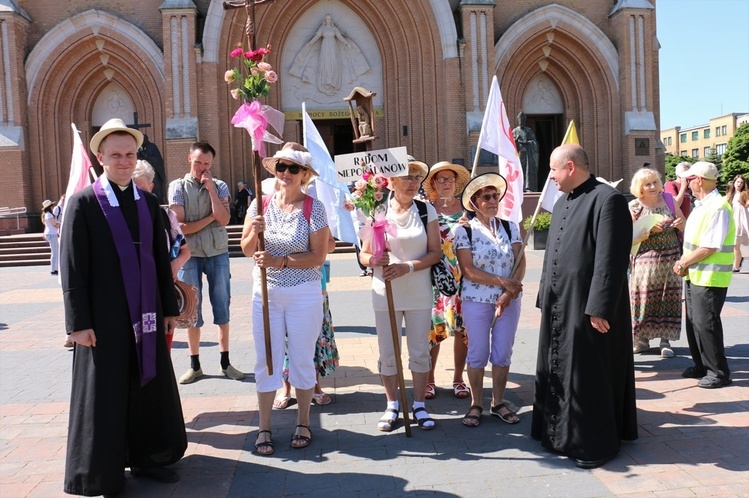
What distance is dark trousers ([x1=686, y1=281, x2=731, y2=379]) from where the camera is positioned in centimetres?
561

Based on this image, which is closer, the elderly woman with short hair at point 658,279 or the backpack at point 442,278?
the backpack at point 442,278

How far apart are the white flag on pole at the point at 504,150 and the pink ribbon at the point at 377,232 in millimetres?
1324

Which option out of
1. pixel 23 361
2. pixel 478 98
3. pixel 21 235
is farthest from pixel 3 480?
pixel 478 98

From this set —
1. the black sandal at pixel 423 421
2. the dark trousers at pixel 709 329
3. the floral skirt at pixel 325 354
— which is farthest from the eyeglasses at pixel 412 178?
the dark trousers at pixel 709 329

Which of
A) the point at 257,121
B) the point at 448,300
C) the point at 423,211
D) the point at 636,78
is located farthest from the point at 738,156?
the point at 257,121

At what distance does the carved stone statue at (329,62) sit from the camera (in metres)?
22.8

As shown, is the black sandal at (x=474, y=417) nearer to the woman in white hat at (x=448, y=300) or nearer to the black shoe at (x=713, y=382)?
the woman in white hat at (x=448, y=300)

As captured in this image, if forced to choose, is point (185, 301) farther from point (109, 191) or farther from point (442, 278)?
point (442, 278)

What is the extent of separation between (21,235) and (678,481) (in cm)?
2104

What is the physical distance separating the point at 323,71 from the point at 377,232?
19388mm

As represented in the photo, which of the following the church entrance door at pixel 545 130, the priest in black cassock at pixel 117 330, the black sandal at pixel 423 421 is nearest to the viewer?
the priest in black cassock at pixel 117 330

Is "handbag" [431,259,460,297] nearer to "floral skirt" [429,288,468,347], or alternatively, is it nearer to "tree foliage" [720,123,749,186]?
"floral skirt" [429,288,468,347]

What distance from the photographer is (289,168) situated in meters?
4.42

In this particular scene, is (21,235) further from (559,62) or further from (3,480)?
(559,62)
